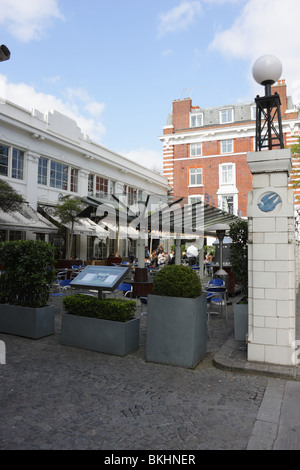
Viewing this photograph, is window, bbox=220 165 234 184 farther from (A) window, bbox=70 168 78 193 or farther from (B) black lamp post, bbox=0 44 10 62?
(B) black lamp post, bbox=0 44 10 62

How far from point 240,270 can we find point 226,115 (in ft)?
91.0

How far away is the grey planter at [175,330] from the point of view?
14.8 ft

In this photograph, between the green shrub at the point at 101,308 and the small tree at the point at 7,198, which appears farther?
the small tree at the point at 7,198

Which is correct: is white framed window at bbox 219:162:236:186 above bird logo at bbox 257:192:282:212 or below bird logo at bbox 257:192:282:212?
above

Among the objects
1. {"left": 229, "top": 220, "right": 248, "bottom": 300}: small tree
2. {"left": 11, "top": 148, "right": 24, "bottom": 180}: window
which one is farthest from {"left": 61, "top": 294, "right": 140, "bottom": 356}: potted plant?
{"left": 11, "top": 148, "right": 24, "bottom": 180}: window

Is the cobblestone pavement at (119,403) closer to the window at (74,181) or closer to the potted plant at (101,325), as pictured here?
the potted plant at (101,325)

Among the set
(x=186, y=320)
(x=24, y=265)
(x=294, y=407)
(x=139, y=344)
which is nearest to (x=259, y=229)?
(x=186, y=320)

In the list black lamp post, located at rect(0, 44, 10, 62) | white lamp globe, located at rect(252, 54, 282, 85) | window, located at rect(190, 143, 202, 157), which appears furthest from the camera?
window, located at rect(190, 143, 202, 157)

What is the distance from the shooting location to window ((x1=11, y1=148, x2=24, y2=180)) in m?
16.4

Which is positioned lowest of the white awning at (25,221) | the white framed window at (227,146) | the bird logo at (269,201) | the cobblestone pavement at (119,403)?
the cobblestone pavement at (119,403)

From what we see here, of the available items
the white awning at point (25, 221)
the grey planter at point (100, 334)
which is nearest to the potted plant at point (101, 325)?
the grey planter at point (100, 334)

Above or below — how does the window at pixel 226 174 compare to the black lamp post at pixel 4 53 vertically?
above
